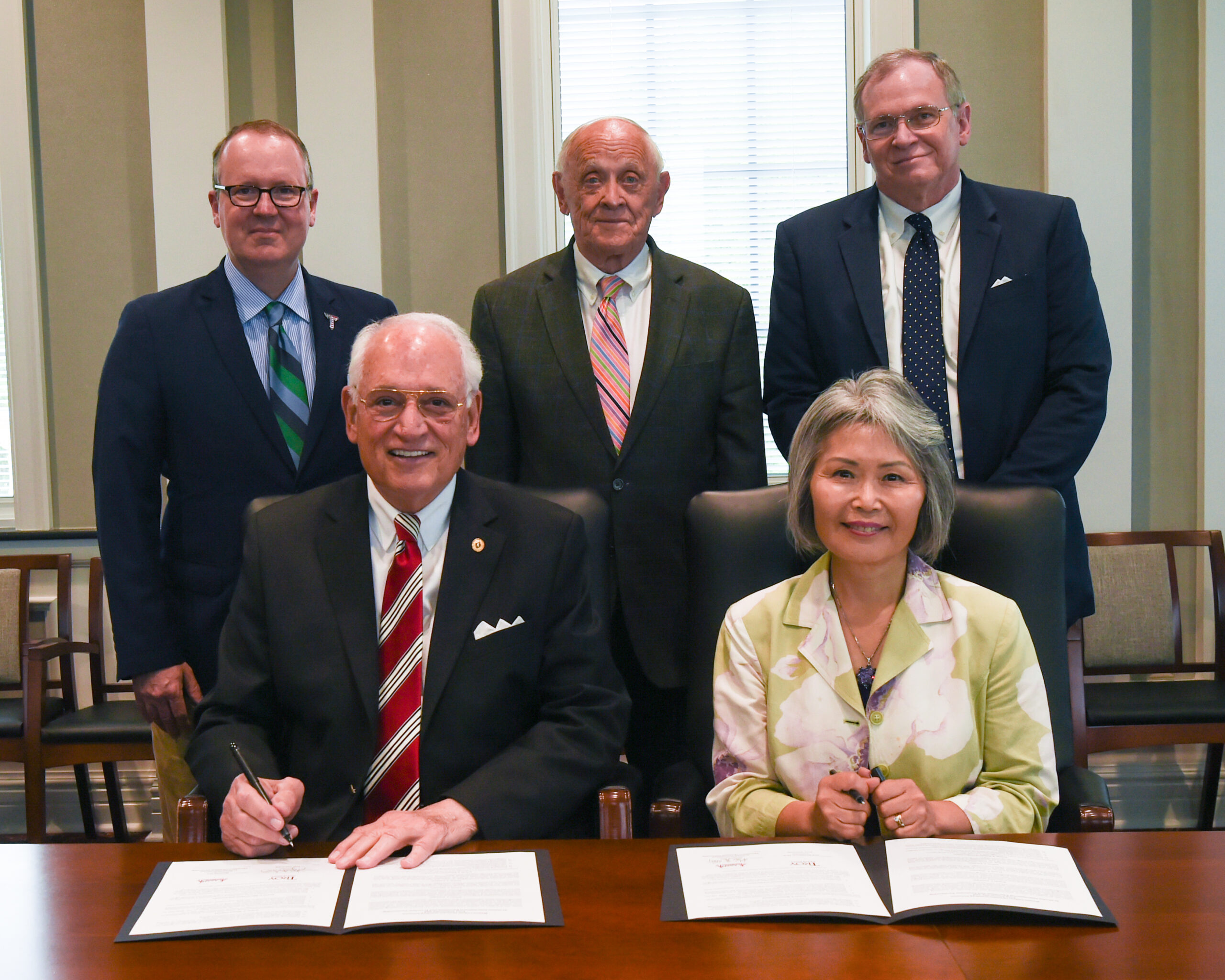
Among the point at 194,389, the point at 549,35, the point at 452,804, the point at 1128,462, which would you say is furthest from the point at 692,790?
the point at 549,35

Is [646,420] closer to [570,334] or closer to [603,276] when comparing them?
[570,334]

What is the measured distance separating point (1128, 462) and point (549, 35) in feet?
8.01

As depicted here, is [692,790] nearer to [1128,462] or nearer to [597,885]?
[597,885]

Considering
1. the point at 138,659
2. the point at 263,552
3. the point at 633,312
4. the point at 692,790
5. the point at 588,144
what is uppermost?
the point at 588,144

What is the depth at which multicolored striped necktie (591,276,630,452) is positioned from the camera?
248 centimetres

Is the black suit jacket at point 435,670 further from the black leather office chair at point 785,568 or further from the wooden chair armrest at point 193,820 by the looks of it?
the black leather office chair at point 785,568

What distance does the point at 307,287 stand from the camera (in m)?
2.53

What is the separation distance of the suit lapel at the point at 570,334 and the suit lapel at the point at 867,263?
24.0 inches

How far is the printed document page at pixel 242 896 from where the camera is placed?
3.94 feet

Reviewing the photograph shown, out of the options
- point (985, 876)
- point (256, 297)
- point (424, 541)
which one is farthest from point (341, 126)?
point (985, 876)

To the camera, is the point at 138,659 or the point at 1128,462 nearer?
the point at 138,659

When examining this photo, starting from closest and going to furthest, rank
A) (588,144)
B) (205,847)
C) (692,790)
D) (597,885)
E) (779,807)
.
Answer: (597,885), (205,847), (779,807), (692,790), (588,144)

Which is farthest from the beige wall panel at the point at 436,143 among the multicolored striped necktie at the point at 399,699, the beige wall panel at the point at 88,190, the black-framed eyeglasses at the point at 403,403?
the multicolored striped necktie at the point at 399,699

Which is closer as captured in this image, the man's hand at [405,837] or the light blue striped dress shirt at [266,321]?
the man's hand at [405,837]
